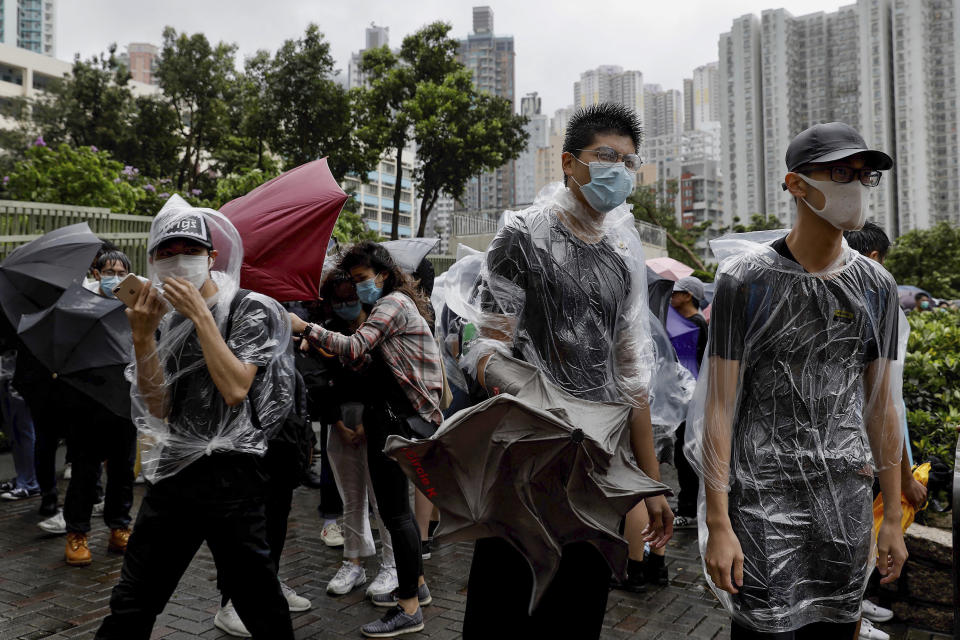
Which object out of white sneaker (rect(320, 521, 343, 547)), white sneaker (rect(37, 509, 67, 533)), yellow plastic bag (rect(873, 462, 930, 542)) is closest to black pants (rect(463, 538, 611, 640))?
yellow plastic bag (rect(873, 462, 930, 542))

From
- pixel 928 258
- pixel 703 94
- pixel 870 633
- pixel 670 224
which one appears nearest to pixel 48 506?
pixel 870 633

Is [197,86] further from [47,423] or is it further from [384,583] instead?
[384,583]

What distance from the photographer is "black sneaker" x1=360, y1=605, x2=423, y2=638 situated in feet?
12.4

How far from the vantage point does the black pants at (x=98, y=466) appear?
496 centimetres

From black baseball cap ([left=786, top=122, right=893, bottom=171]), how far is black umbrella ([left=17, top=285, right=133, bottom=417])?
14.0ft

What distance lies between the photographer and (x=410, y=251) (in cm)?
528

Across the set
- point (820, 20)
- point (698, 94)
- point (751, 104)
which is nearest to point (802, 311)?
point (751, 104)

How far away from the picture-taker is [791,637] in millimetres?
2135

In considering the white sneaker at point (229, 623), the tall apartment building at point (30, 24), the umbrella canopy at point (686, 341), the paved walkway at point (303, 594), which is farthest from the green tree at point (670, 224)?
→ the tall apartment building at point (30, 24)

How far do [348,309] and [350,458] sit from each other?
92 cm

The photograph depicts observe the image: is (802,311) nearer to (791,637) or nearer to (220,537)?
(791,637)

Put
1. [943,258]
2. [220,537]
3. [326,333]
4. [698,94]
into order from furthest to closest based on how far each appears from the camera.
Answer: [698,94], [943,258], [326,333], [220,537]

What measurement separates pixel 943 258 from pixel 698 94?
304 feet

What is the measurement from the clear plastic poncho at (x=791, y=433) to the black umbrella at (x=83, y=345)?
404 cm
